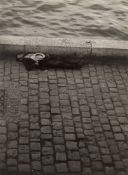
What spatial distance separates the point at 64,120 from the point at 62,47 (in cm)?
252

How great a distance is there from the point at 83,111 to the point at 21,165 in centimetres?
199

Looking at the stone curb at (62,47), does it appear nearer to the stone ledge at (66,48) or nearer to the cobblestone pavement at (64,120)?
the stone ledge at (66,48)

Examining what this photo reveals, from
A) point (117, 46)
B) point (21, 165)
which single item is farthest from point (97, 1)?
point (21, 165)

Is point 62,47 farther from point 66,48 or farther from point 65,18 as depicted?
point 65,18

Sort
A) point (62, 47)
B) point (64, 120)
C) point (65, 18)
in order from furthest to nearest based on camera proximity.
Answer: point (65, 18)
point (62, 47)
point (64, 120)

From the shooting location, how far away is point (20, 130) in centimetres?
650

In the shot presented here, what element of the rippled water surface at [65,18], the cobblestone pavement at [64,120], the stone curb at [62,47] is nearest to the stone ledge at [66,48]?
the stone curb at [62,47]

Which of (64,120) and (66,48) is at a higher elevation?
(66,48)

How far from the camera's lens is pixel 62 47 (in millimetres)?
8656

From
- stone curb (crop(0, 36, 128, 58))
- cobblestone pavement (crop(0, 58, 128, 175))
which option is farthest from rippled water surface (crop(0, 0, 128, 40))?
cobblestone pavement (crop(0, 58, 128, 175))

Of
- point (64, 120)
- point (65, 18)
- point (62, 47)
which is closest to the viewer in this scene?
point (64, 120)

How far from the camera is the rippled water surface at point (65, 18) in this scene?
1069 cm

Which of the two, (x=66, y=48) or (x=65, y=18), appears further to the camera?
(x=65, y=18)

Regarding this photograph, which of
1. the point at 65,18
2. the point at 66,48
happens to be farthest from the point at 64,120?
the point at 65,18
